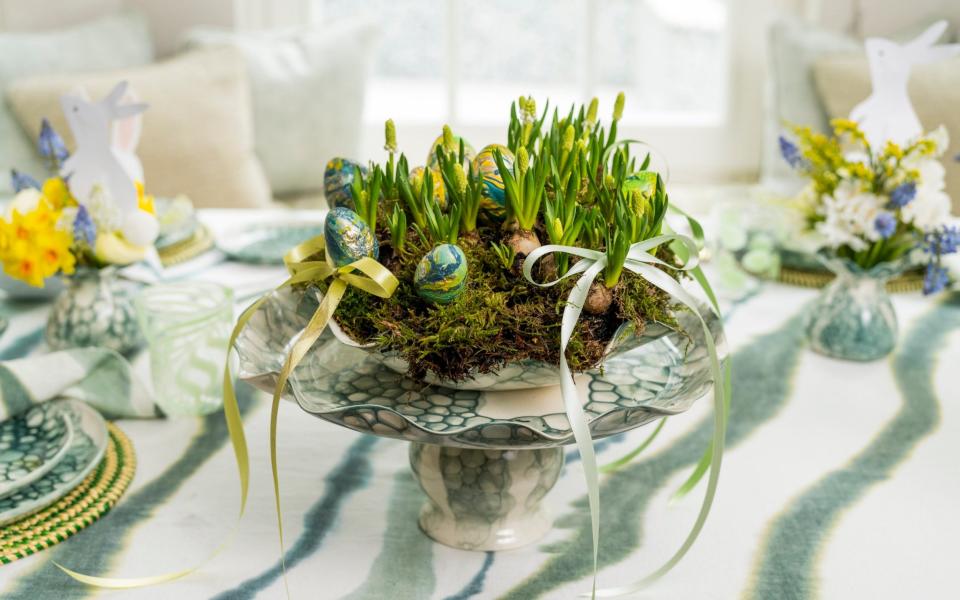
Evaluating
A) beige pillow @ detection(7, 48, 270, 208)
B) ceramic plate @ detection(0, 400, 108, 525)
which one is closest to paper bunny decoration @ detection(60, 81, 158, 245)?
ceramic plate @ detection(0, 400, 108, 525)

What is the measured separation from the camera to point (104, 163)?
1057 mm

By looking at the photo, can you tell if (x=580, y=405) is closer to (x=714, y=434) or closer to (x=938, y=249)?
(x=714, y=434)

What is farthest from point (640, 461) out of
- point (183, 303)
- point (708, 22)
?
point (708, 22)

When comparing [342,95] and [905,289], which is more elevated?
[342,95]

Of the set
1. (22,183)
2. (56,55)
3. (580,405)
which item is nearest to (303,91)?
(56,55)

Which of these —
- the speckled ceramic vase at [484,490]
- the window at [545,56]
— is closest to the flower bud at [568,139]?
the speckled ceramic vase at [484,490]

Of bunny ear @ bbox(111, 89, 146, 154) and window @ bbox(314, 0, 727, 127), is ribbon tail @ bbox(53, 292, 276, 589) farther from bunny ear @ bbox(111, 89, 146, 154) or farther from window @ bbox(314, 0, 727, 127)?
window @ bbox(314, 0, 727, 127)

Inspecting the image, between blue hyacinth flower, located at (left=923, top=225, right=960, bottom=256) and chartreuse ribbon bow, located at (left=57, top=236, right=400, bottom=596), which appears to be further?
blue hyacinth flower, located at (left=923, top=225, right=960, bottom=256)

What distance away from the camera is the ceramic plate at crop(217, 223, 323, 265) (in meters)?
1.45

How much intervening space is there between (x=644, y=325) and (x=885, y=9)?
2.12 meters

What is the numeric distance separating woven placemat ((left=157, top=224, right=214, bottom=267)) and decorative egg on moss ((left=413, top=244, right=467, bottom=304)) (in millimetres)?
855

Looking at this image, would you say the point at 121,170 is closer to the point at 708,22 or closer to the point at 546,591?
the point at 546,591

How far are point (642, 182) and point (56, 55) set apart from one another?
1.94 m

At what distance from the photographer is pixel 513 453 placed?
76 centimetres
